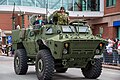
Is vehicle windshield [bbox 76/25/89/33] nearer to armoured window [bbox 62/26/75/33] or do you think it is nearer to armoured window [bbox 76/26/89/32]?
armoured window [bbox 76/26/89/32]

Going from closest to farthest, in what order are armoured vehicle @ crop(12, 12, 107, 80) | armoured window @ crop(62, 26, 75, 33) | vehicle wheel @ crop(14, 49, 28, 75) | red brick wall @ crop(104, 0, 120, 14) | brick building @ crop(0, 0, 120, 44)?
armoured vehicle @ crop(12, 12, 107, 80) < armoured window @ crop(62, 26, 75, 33) < vehicle wheel @ crop(14, 49, 28, 75) < red brick wall @ crop(104, 0, 120, 14) < brick building @ crop(0, 0, 120, 44)

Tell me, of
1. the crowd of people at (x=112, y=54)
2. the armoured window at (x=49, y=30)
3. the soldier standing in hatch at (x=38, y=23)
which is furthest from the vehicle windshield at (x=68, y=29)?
the crowd of people at (x=112, y=54)

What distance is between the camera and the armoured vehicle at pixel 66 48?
11422 millimetres

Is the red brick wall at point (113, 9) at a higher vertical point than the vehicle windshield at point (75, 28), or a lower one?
higher

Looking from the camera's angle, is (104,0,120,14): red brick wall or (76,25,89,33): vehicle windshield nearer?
(76,25,89,33): vehicle windshield

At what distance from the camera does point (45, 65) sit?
1154 centimetres

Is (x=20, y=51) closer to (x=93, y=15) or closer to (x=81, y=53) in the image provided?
(x=81, y=53)

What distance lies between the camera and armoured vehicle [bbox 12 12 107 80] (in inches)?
450

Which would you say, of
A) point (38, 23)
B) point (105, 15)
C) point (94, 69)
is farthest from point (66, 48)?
point (105, 15)

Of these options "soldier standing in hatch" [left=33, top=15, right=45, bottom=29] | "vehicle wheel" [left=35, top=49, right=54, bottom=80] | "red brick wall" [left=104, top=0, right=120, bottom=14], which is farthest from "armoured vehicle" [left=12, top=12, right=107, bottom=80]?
"red brick wall" [left=104, top=0, right=120, bottom=14]

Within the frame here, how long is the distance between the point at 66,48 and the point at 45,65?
0.91 m

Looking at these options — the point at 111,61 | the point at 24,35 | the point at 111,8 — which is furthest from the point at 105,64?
the point at 111,8

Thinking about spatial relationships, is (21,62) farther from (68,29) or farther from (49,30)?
(68,29)

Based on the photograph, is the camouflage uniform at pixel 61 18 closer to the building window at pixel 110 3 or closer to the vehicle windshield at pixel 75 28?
the vehicle windshield at pixel 75 28
